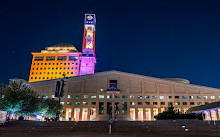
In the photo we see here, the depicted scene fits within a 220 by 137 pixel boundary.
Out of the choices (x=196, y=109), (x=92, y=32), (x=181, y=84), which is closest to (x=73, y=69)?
(x=92, y=32)

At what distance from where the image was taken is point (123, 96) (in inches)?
2320

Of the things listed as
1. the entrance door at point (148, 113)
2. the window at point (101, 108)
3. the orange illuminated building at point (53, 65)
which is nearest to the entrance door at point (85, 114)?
the window at point (101, 108)

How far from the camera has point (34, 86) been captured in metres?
60.5

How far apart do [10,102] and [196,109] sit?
47192mm

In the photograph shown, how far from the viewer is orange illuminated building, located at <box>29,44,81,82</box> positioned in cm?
9650

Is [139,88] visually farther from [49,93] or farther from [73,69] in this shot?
[73,69]

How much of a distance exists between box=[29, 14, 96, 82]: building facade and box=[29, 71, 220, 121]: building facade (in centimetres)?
3232

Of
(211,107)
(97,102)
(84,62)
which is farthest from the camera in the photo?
(84,62)

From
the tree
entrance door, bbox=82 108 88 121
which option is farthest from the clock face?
the tree

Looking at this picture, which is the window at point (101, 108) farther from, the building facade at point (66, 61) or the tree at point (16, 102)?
the building facade at point (66, 61)

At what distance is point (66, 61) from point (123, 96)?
52919mm

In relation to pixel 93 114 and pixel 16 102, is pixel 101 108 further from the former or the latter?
pixel 16 102

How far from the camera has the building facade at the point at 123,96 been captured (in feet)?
188

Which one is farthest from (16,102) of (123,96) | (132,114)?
(132,114)
